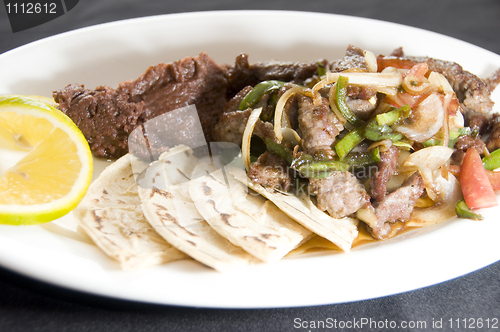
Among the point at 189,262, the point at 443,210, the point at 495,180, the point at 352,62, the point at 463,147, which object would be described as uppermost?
the point at 352,62

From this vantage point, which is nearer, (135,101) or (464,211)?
(464,211)

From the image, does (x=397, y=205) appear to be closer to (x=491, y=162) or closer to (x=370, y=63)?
(x=491, y=162)

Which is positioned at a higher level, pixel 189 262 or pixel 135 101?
pixel 135 101

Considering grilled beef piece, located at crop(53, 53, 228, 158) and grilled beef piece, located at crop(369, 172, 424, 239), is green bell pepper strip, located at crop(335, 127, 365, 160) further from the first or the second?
grilled beef piece, located at crop(53, 53, 228, 158)

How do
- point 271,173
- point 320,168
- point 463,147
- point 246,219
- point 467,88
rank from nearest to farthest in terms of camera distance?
point 246,219 < point 320,168 < point 271,173 < point 463,147 < point 467,88

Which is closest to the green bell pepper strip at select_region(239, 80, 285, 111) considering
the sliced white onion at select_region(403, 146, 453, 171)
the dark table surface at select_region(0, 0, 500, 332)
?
the sliced white onion at select_region(403, 146, 453, 171)

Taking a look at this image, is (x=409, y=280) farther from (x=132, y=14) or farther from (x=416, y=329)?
(x=132, y=14)

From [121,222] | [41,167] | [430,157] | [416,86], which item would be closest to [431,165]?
[430,157]
